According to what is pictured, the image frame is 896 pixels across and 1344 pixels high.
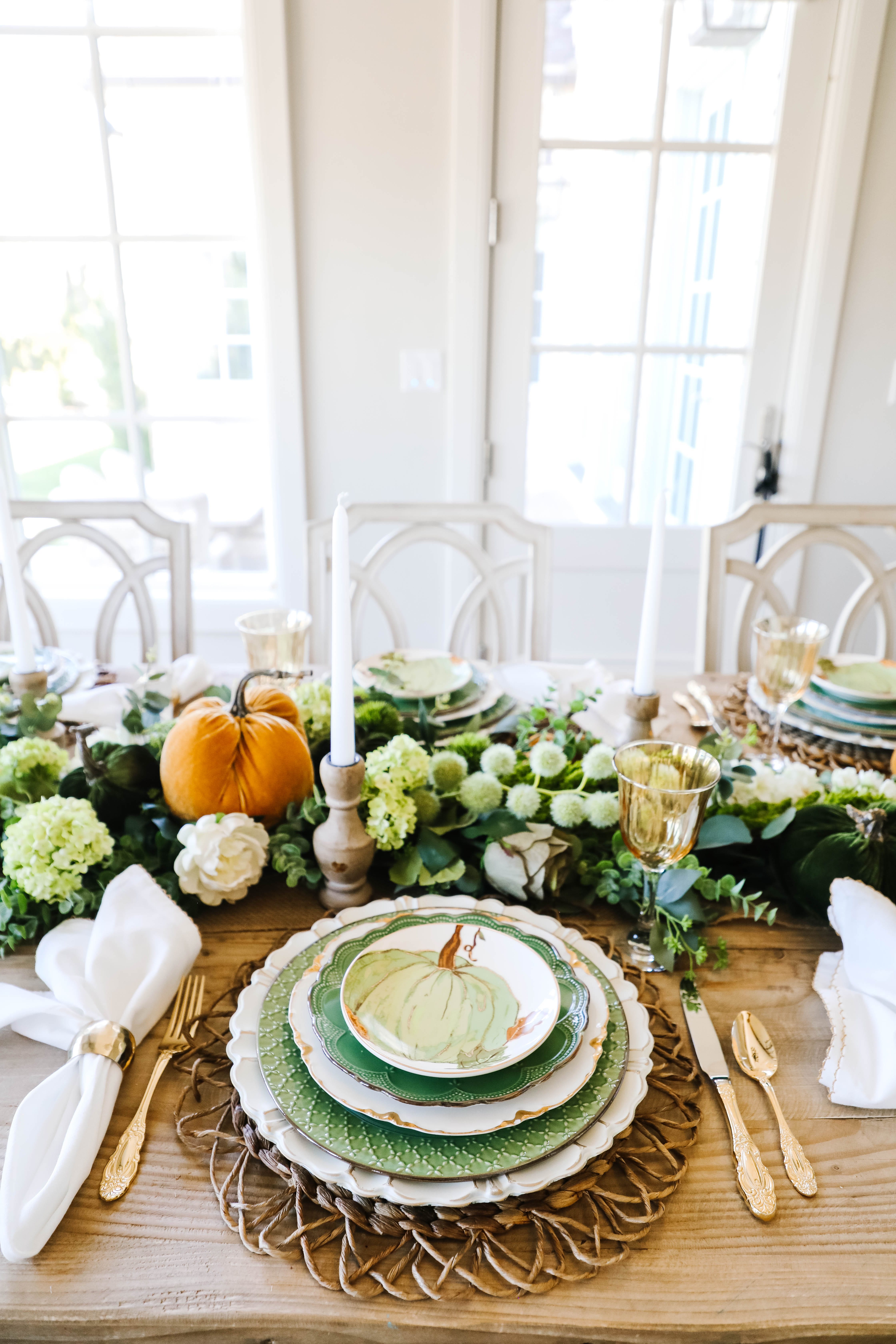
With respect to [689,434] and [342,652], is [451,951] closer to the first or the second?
[342,652]

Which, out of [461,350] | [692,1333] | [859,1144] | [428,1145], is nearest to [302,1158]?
[428,1145]

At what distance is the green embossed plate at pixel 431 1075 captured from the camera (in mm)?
514

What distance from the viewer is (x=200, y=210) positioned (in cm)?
214

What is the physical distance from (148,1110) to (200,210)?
7.11 feet

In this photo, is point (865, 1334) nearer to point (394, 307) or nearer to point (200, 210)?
point (394, 307)

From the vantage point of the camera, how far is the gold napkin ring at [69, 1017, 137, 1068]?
1.86 feet

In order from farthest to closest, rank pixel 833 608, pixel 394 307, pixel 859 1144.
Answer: pixel 833 608 < pixel 394 307 < pixel 859 1144

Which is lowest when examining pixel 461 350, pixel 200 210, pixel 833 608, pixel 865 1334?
pixel 833 608

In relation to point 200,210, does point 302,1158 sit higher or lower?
lower

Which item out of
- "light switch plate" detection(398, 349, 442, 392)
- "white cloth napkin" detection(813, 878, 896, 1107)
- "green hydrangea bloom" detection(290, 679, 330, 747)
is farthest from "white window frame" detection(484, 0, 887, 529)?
"white cloth napkin" detection(813, 878, 896, 1107)

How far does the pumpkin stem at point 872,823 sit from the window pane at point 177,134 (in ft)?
6.73

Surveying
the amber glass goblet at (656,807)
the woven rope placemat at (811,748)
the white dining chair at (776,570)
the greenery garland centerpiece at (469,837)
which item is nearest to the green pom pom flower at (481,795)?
the greenery garland centerpiece at (469,837)

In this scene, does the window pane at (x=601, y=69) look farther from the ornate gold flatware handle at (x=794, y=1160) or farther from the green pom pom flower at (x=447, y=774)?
the ornate gold flatware handle at (x=794, y=1160)

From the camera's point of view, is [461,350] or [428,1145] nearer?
[428,1145]
